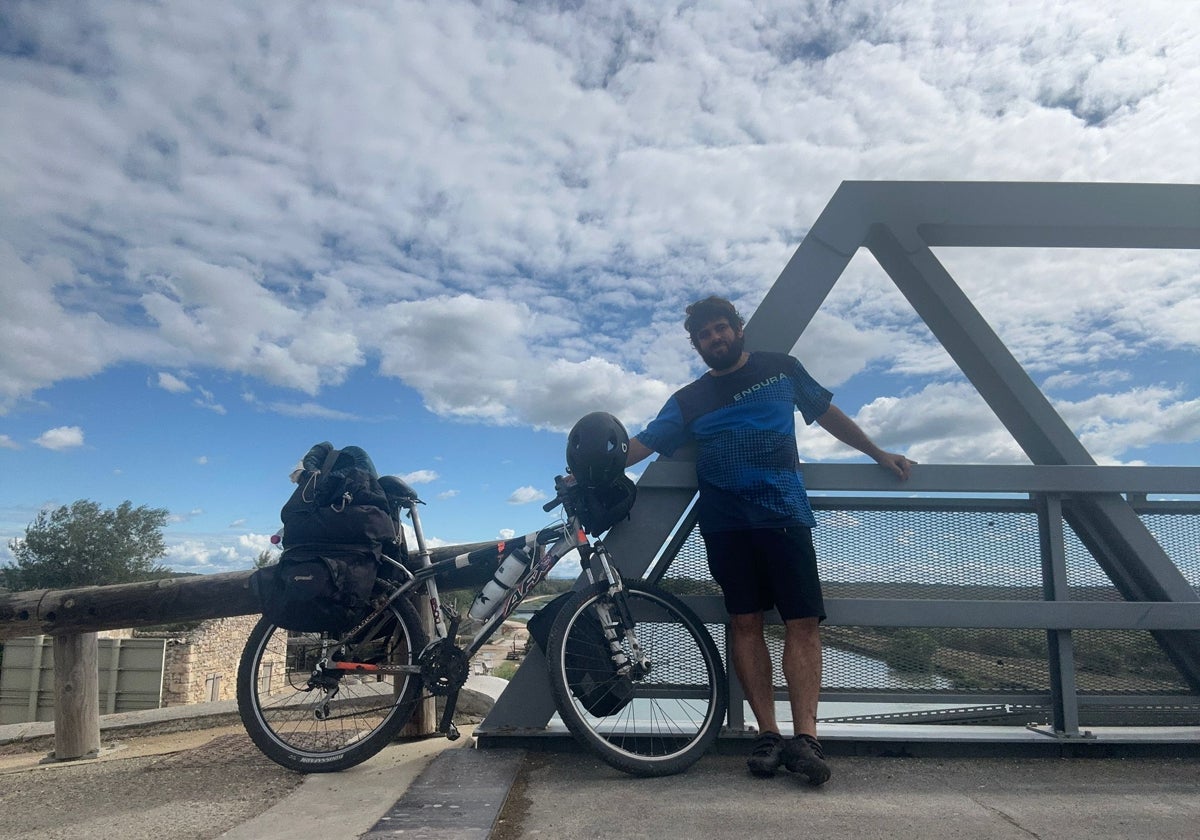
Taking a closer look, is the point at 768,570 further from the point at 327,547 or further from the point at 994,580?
the point at 327,547

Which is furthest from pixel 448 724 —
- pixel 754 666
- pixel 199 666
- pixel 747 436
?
pixel 199 666

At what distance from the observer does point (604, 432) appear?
11.2 feet

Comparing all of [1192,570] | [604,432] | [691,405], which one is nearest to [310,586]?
[604,432]

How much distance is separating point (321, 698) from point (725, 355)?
7.83 feet

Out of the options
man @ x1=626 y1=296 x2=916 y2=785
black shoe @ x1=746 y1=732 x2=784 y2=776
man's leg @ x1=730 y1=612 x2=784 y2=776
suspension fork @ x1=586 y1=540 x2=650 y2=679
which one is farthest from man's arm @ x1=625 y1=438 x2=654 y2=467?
black shoe @ x1=746 y1=732 x2=784 y2=776

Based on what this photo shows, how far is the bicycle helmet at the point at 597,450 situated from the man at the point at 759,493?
15 centimetres

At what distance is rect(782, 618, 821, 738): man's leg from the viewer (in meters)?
3.08

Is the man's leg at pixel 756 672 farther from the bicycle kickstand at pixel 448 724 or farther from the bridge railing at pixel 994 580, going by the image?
the bicycle kickstand at pixel 448 724

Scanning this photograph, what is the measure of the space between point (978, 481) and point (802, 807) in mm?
1760

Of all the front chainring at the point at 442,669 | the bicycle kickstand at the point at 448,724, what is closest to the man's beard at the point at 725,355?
the front chainring at the point at 442,669

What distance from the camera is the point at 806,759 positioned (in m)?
2.86

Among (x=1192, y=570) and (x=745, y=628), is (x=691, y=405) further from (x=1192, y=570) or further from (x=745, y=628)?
(x=1192, y=570)

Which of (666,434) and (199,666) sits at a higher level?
(666,434)

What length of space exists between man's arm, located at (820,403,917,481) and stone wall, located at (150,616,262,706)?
55.3 ft
